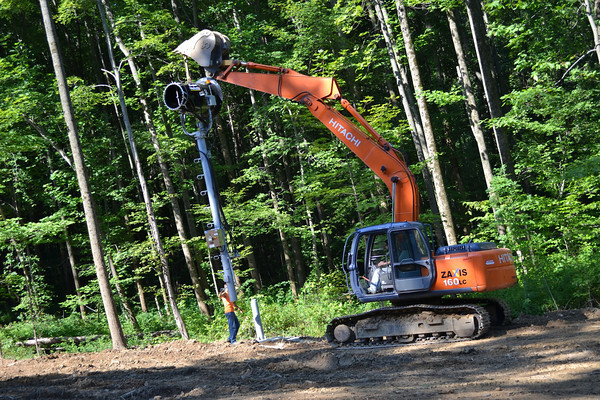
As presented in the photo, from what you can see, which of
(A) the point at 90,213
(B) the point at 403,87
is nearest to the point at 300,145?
(B) the point at 403,87

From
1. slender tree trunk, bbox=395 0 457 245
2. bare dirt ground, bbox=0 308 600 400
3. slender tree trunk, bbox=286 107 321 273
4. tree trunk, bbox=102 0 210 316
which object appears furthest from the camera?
tree trunk, bbox=102 0 210 316

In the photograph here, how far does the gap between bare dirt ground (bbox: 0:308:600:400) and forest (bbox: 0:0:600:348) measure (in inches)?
107

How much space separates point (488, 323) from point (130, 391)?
5768mm

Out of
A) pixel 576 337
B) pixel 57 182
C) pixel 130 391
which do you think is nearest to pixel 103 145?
pixel 57 182

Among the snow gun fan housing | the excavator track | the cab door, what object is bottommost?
the excavator track

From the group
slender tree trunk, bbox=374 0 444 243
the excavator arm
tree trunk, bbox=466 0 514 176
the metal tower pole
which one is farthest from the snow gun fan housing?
tree trunk, bbox=466 0 514 176

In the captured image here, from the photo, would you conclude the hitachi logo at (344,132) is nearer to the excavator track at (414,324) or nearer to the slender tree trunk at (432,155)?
the excavator track at (414,324)

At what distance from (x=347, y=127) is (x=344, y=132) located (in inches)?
4.6

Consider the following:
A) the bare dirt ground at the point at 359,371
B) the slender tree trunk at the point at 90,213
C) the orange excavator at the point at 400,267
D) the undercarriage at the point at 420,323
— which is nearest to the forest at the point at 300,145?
the slender tree trunk at the point at 90,213

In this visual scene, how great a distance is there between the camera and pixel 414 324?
10125 millimetres

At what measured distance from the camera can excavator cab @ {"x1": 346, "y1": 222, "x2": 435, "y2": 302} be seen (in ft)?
32.8

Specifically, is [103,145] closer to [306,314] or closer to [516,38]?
[306,314]

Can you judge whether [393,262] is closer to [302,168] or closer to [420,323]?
[420,323]

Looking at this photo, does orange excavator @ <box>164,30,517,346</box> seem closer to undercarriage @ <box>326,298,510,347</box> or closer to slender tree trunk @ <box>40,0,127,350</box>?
undercarriage @ <box>326,298,510,347</box>
